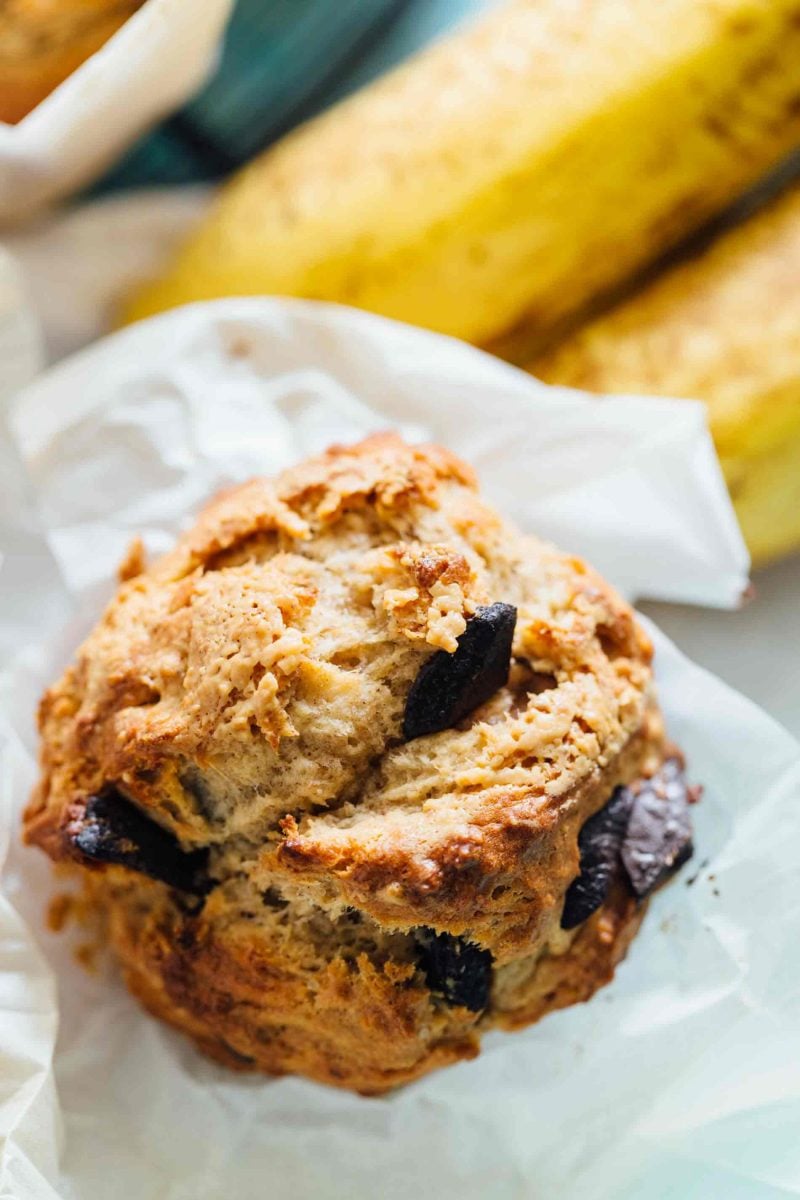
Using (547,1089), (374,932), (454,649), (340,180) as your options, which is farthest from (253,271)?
(547,1089)

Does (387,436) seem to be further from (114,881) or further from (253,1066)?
(253,1066)

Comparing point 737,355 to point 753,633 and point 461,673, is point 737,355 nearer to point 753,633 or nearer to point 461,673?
point 753,633

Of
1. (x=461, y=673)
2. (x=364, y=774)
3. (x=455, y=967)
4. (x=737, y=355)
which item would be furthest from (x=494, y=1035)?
(x=737, y=355)

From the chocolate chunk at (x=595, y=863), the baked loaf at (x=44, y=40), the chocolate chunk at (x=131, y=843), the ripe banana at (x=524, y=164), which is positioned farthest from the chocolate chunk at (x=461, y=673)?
the baked loaf at (x=44, y=40)

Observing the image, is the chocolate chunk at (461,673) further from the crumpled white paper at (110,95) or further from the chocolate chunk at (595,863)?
the crumpled white paper at (110,95)

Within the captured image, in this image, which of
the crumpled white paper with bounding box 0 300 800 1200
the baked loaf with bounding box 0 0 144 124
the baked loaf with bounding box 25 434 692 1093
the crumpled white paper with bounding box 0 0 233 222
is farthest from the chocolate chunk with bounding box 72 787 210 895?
the baked loaf with bounding box 0 0 144 124

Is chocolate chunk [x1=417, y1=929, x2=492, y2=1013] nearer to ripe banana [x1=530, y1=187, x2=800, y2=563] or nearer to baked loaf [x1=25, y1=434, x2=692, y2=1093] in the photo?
baked loaf [x1=25, y1=434, x2=692, y2=1093]
